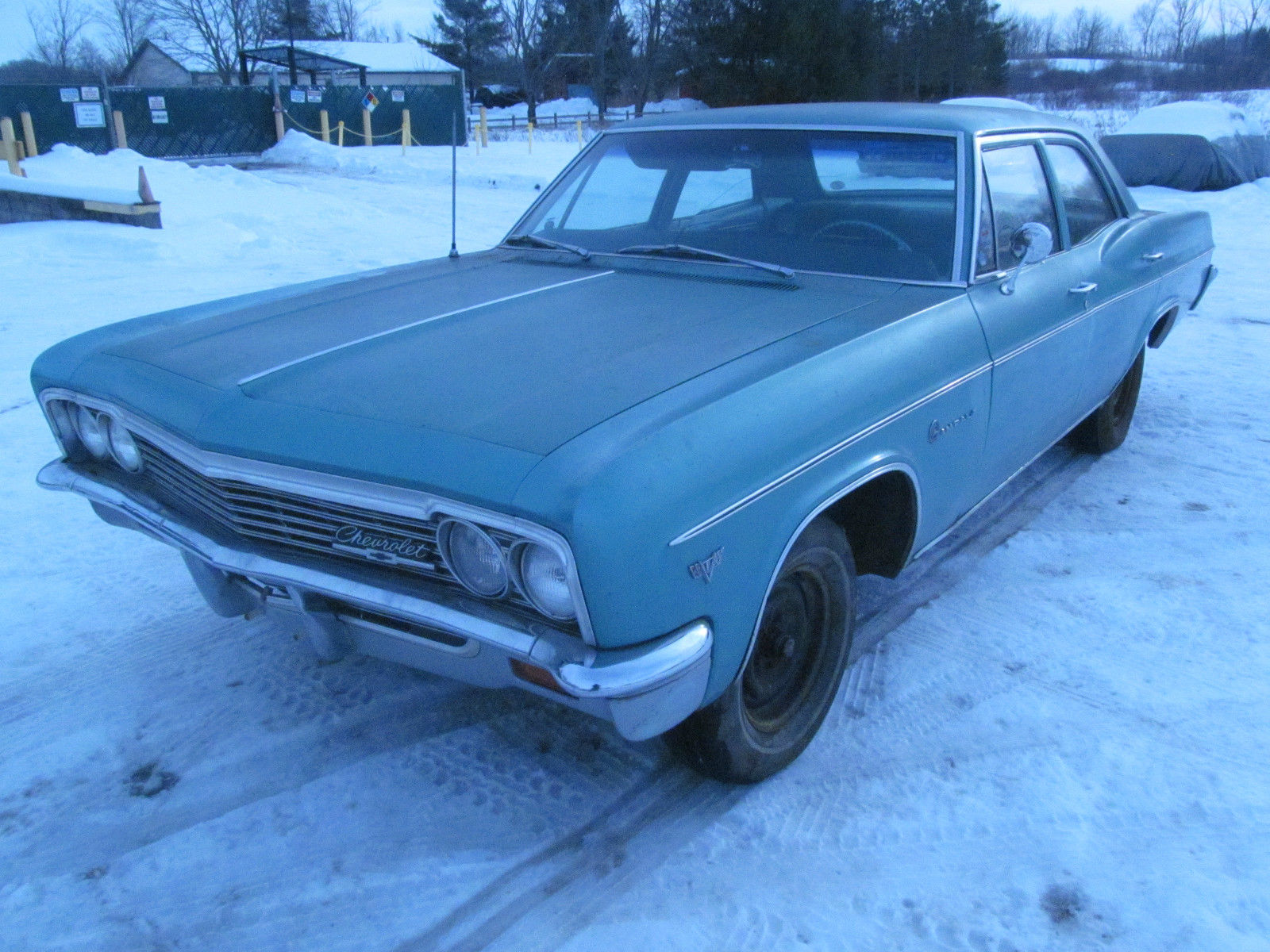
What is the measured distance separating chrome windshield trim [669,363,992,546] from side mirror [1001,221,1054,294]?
14.6 inches

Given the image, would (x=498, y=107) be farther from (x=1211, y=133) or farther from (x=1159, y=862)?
(x=1159, y=862)

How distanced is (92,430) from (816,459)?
188 cm

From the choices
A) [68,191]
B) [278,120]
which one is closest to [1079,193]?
[68,191]

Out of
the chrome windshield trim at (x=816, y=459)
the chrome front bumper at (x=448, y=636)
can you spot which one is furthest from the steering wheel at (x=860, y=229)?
the chrome front bumper at (x=448, y=636)

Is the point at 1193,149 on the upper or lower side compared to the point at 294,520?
upper

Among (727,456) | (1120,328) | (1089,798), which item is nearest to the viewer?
(727,456)

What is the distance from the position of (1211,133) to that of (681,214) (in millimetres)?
12938

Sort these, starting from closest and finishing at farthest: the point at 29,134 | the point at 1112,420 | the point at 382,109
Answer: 1. the point at 1112,420
2. the point at 29,134
3. the point at 382,109

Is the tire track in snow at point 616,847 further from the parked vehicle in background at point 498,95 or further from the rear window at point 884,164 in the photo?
the parked vehicle in background at point 498,95

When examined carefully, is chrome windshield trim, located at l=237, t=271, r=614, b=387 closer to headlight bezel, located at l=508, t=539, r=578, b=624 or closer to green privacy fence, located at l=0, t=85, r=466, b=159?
headlight bezel, located at l=508, t=539, r=578, b=624

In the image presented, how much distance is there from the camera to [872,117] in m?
3.30

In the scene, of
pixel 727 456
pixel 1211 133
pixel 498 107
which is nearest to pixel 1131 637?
pixel 727 456

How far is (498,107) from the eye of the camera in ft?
164

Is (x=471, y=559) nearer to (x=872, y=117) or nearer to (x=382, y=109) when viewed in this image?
(x=872, y=117)
